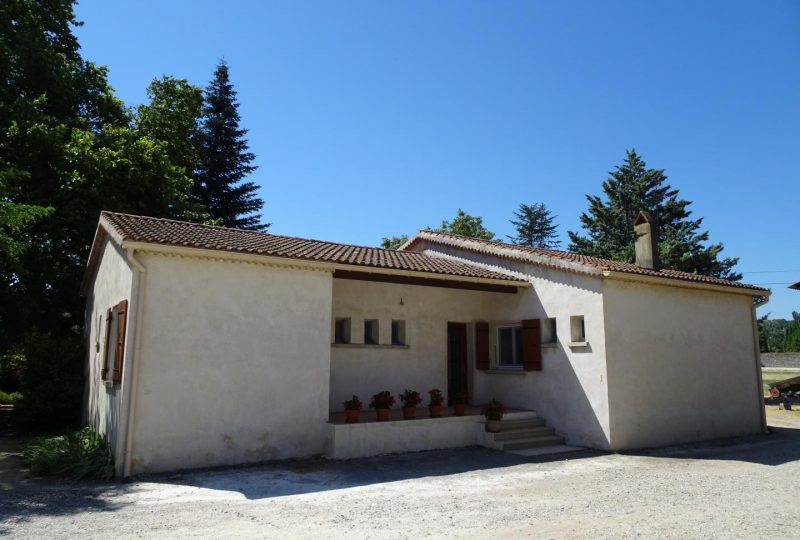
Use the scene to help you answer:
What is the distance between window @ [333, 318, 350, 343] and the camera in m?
12.1

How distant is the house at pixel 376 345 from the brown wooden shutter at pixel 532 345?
0.03 m

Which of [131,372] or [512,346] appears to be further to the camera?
[512,346]

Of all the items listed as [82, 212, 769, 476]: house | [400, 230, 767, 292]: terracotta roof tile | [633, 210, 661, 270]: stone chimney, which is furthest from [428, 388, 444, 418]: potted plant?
[633, 210, 661, 270]: stone chimney

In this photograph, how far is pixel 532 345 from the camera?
39.8 feet

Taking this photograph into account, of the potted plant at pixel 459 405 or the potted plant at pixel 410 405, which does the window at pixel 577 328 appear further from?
the potted plant at pixel 410 405

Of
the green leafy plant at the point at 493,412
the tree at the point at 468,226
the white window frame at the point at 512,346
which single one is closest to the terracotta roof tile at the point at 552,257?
the white window frame at the point at 512,346

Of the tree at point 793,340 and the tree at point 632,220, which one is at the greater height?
the tree at point 632,220

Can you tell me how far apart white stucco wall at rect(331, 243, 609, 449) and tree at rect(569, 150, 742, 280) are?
1858cm

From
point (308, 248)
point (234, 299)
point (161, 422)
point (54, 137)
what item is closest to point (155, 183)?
point (54, 137)

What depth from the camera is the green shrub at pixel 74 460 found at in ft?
26.2

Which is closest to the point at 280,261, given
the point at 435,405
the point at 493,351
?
the point at 435,405

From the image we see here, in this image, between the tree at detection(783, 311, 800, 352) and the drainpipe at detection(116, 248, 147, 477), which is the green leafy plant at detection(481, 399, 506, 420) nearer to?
the drainpipe at detection(116, 248, 147, 477)

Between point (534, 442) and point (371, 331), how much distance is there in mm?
4329

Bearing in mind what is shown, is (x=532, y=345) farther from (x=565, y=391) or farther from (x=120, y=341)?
(x=120, y=341)
